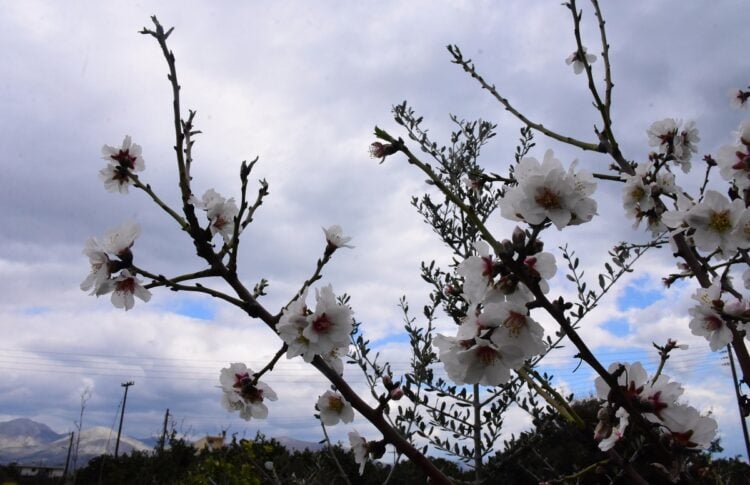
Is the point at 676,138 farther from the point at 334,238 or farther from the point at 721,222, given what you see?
the point at 334,238

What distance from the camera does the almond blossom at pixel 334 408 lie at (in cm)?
162

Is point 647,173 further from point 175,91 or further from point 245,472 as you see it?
point 245,472

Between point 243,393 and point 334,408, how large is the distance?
30 centimetres

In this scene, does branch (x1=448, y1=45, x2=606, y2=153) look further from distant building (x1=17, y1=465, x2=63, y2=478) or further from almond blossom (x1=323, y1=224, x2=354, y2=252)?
distant building (x1=17, y1=465, x2=63, y2=478)

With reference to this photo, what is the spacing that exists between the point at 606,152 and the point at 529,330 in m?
1.20

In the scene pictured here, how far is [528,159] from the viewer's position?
110cm

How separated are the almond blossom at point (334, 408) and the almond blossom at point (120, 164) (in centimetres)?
101

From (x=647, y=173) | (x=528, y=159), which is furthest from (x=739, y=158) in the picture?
(x=528, y=159)

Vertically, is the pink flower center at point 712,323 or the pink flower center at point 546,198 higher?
the pink flower center at point 546,198

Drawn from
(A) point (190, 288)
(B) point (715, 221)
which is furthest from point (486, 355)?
(B) point (715, 221)

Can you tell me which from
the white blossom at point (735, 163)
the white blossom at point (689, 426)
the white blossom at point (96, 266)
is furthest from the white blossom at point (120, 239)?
the white blossom at point (735, 163)

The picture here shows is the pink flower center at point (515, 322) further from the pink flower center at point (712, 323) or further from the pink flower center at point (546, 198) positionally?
the pink flower center at point (712, 323)

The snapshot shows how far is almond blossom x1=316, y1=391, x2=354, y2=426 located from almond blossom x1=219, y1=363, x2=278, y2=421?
0.15 metres

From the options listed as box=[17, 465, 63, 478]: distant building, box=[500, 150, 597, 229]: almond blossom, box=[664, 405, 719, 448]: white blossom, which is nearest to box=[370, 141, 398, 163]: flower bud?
box=[500, 150, 597, 229]: almond blossom
